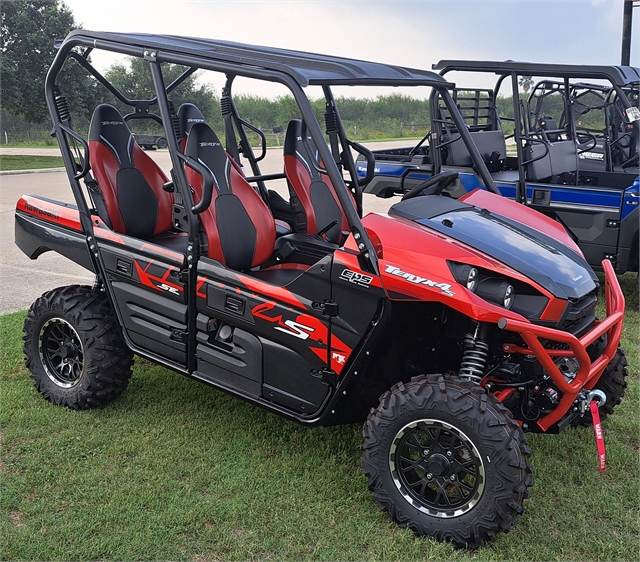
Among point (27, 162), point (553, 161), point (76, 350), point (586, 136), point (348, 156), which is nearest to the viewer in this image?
point (76, 350)

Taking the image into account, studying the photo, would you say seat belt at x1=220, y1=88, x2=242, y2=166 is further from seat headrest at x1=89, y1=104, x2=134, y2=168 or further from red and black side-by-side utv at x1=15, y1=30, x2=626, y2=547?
seat headrest at x1=89, y1=104, x2=134, y2=168

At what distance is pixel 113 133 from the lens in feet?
14.0

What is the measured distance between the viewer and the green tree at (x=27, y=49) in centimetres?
2148

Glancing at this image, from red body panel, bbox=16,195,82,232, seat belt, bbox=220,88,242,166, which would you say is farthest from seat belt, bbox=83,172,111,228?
seat belt, bbox=220,88,242,166

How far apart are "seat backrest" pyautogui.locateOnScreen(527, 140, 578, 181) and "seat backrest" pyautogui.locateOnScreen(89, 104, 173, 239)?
3985 mm

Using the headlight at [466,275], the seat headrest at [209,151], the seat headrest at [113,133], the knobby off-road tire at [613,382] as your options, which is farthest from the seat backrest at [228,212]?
the knobby off-road tire at [613,382]

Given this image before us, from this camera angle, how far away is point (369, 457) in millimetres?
3092

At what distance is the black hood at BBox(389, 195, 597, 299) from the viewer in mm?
3086

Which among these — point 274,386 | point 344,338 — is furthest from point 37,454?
point 344,338

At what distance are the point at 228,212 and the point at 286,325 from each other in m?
0.85

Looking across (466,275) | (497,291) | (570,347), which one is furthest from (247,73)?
(570,347)

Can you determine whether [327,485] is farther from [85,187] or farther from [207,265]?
[85,187]

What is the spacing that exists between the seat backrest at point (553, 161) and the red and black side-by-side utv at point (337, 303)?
3104 millimetres

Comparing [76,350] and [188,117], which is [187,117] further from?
[76,350]
